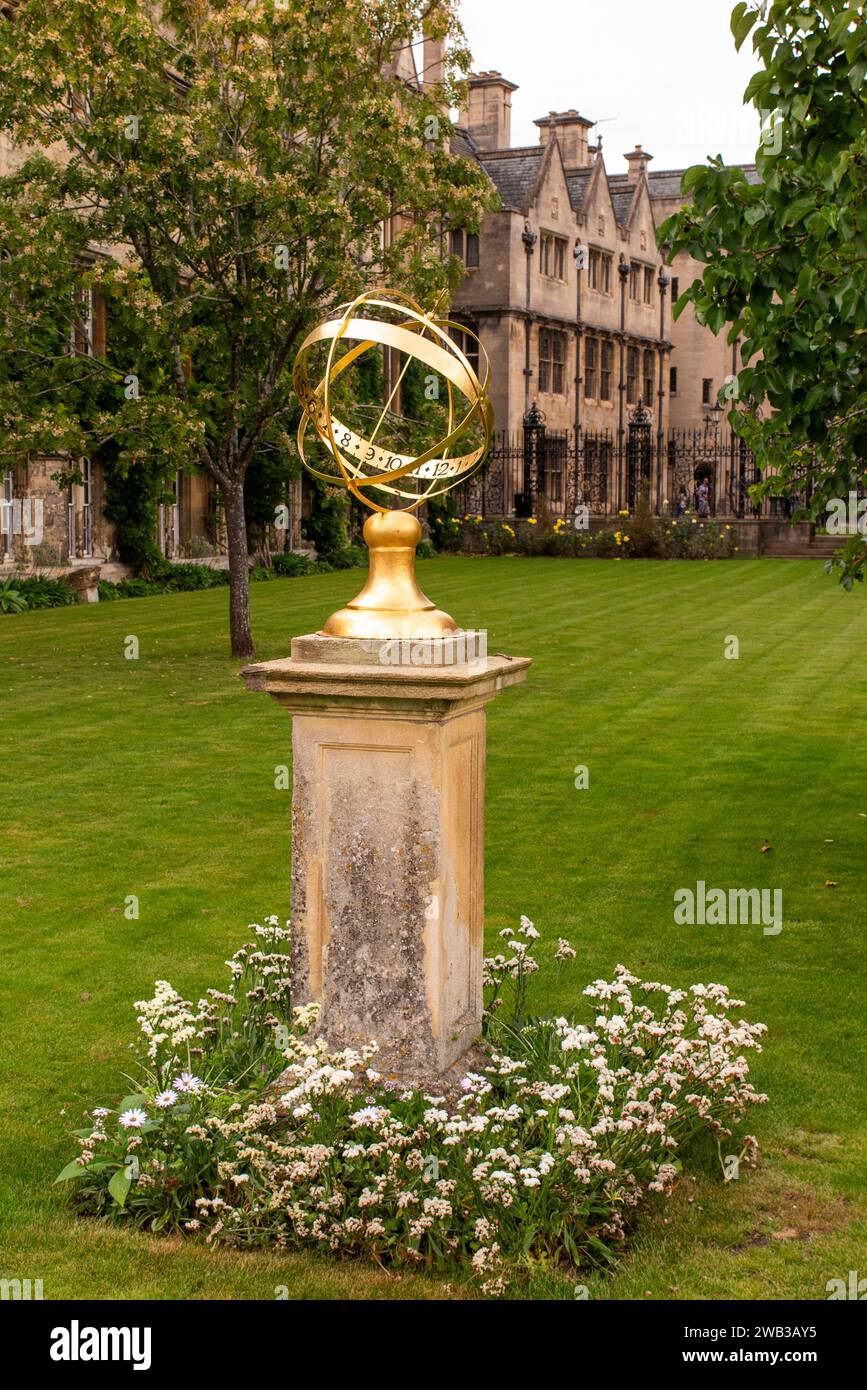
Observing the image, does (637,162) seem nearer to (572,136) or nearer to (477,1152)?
(572,136)

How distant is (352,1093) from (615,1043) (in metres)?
1.03

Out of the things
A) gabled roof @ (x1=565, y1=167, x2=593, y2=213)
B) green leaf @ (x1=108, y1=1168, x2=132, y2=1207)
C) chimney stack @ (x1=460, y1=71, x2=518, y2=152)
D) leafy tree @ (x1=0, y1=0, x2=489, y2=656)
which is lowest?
green leaf @ (x1=108, y1=1168, x2=132, y2=1207)

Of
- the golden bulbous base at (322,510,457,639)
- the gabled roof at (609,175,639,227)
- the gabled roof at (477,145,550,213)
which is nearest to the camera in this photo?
the golden bulbous base at (322,510,457,639)

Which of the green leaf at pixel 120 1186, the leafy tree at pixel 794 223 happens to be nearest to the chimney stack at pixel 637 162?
the leafy tree at pixel 794 223

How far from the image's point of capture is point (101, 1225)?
16.2 ft

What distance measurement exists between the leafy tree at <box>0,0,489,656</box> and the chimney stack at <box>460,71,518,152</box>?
34.0 meters

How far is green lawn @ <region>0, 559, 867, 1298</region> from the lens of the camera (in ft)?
15.8

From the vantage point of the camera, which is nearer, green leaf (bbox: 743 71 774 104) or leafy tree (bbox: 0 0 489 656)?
green leaf (bbox: 743 71 774 104)

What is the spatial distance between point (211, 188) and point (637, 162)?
4692 cm

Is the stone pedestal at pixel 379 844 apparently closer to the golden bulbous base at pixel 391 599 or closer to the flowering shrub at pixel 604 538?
the golden bulbous base at pixel 391 599

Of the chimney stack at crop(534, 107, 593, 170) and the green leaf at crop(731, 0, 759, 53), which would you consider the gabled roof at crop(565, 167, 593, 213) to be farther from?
the green leaf at crop(731, 0, 759, 53)

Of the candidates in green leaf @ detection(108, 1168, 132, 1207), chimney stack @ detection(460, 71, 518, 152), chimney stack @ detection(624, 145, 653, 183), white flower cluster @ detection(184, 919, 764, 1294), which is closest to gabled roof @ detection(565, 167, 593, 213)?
chimney stack @ detection(460, 71, 518, 152)
